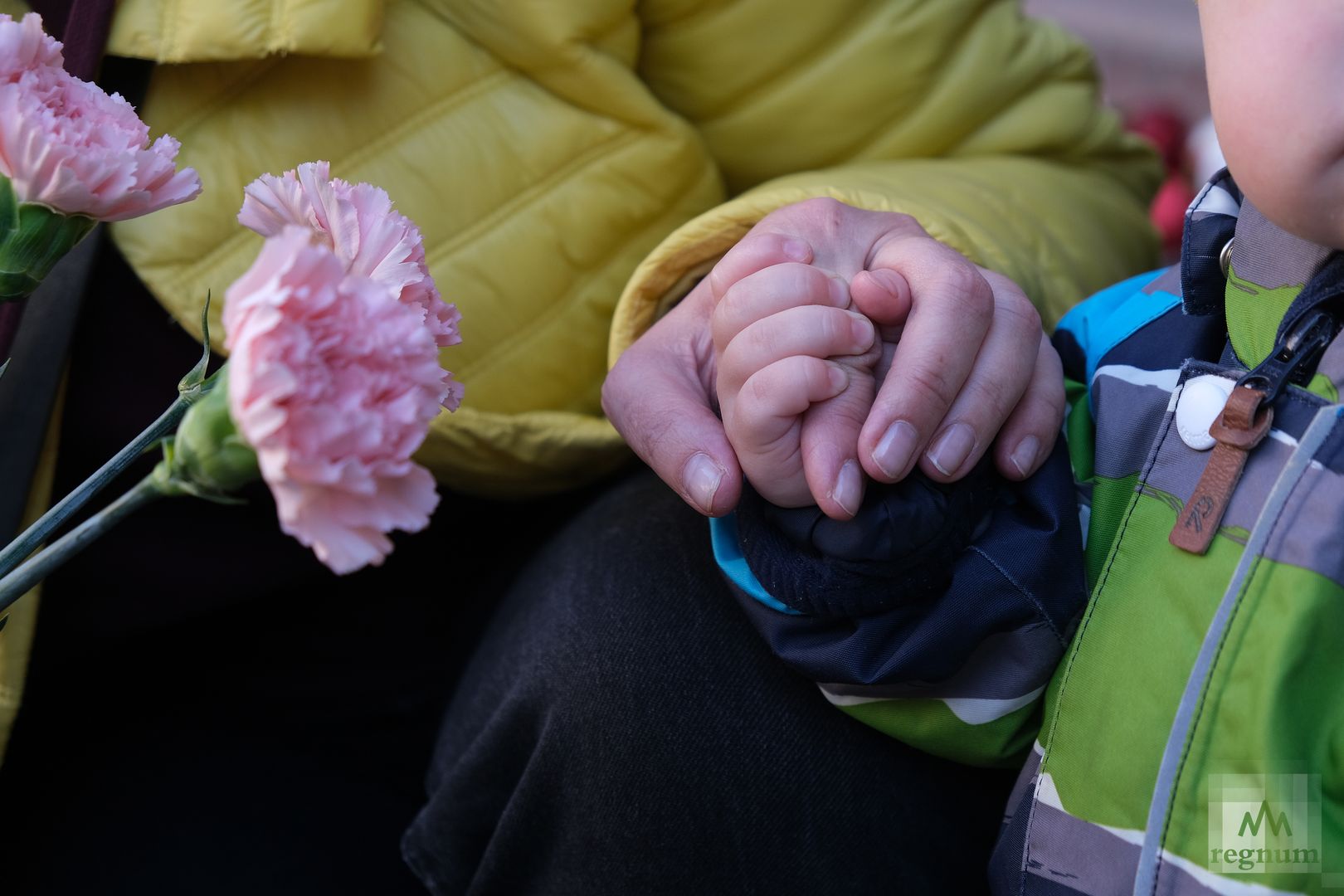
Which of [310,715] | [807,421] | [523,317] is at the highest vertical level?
[807,421]

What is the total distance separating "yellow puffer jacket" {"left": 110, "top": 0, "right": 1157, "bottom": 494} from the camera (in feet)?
2.05

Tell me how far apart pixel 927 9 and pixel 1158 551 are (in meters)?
0.48

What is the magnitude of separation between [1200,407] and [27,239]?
0.50m

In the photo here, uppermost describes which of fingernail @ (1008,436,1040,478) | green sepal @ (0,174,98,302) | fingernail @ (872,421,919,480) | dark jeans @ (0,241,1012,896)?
green sepal @ (0,174,98,302)

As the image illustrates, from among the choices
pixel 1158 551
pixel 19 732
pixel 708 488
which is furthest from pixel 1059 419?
pixel 19 732

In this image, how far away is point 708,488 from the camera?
51 cm

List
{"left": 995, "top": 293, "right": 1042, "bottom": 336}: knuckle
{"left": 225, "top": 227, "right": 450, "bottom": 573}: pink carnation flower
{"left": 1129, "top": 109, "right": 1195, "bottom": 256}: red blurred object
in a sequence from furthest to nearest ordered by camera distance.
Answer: {"left": 1129, "top": 109, "right": 1195, "bottom": 256}: red blurred object
{"left": 995, "top": 293, "right": 1042, "bottom": 336}: knuckle
{"left": 225, "top": 227, "right": 450, "bottom": 573}: pink carnation flower

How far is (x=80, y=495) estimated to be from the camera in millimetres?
341

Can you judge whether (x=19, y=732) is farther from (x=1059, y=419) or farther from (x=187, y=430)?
(x=1059, y=419)

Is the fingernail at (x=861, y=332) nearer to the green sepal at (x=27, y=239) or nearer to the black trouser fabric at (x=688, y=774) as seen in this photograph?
the black trouser fabric at (x=688, y=774)

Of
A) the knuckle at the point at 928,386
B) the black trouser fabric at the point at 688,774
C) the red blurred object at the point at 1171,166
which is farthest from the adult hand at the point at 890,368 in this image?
the red blurred object at the point at 1171,166

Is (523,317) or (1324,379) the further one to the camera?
(523,317)

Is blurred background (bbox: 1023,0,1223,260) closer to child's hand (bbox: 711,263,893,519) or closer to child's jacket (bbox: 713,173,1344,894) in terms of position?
child's jacket (bbox: 713,173,1344,894)

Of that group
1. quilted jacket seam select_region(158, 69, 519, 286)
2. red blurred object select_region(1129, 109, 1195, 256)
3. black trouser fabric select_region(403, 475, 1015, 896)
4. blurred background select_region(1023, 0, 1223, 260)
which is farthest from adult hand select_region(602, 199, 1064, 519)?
blurred background select_region(1023, 0, 1223, 260)
